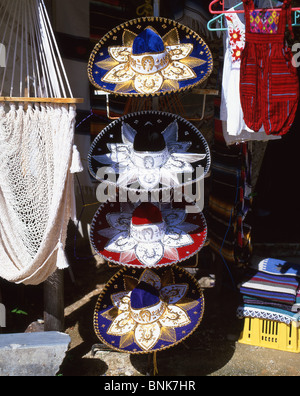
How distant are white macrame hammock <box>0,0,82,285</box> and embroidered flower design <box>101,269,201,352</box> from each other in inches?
22.8

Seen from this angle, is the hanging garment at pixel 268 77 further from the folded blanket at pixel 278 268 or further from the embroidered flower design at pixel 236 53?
the folded blanket at pixel 278 268

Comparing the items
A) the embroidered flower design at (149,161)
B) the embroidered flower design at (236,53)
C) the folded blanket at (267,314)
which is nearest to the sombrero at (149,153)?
the embroidered flower design at (149,161)

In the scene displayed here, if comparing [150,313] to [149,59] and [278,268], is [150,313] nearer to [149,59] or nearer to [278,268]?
[278,268]

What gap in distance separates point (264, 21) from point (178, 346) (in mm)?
2510

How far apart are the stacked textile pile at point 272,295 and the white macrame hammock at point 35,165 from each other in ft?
5.18

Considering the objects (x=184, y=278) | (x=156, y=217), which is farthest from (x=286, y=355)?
(x=156, y=217)

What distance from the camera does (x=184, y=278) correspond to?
3.52 meters

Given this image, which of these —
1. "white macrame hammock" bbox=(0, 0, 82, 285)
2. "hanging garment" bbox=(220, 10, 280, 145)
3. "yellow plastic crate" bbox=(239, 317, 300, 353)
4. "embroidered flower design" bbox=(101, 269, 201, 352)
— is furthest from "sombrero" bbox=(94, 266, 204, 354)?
"hanging garment" bbox=(220, 10, 280, 145)

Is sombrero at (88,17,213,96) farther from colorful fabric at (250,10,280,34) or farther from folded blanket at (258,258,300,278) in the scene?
folded blanket at (258,258,300,278)

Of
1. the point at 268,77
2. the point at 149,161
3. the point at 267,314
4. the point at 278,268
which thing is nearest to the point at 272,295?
the point at 267,314

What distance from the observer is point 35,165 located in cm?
310

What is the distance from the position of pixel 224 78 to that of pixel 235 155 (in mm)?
847

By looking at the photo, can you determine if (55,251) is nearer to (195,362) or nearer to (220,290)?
(195,362)

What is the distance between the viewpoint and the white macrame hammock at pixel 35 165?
3.02 meters
